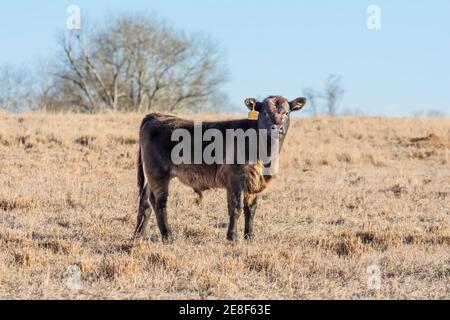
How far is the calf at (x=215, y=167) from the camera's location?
10633mm

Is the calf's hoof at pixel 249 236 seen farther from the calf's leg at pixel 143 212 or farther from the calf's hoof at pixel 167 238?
the calf's leg at pixel 143 212

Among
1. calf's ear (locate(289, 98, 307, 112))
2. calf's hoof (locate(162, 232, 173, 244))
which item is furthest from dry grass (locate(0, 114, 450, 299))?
calf's ear (locate(289, 98, 307, 112))

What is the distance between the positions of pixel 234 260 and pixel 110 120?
53.9 feet

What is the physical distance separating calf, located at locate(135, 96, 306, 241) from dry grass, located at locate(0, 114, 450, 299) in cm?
49

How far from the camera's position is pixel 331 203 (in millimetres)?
14172

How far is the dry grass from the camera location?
794 cm

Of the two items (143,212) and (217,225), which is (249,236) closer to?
(217,225)

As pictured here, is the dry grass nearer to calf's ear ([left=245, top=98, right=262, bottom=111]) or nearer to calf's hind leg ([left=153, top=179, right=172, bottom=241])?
calf's hind leg ([left=153, top=179, right=172, bottom=241])

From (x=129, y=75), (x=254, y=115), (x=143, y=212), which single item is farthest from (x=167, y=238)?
(x=129, y=75)

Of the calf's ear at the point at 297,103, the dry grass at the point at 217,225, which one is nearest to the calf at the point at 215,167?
the calf's ear at the point at 297,103

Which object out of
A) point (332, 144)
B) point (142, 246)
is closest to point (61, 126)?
point (332, 144)

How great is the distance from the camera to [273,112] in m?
10.5

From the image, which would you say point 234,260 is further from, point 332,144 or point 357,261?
point 332,144

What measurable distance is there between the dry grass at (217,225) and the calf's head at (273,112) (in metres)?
1.57
